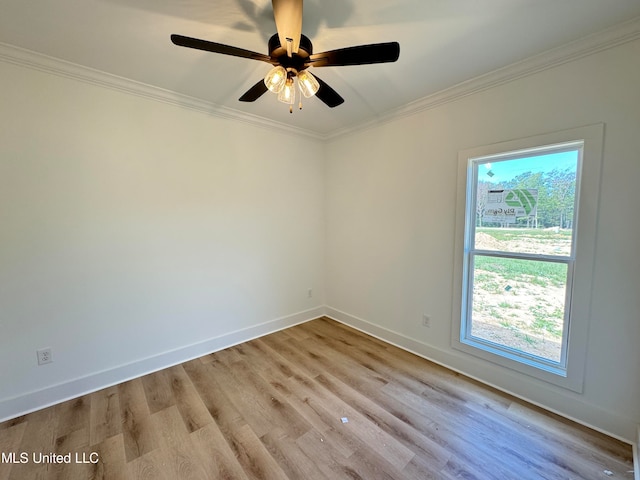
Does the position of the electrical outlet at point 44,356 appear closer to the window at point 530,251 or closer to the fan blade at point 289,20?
the fan blade at point 289,20

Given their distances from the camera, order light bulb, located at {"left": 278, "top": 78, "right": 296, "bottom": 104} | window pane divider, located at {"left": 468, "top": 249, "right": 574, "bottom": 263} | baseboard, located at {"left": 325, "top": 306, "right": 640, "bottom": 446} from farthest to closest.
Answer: window pane divider, located at {"left": 468, "top": 249, "right": 574, "bottom": 263} < baseboard, located at {"left": 325, "top": 306, "right": 640, "bottom": 446} < light bulb, located at {"left": 278, "top": 78, "right": 296, "bottom": 104}

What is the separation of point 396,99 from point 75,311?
3350 mm

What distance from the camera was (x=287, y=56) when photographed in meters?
1.39

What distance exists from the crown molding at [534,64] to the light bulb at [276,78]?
5.16 ft

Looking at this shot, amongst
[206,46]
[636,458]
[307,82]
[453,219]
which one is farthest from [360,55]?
[636,458]

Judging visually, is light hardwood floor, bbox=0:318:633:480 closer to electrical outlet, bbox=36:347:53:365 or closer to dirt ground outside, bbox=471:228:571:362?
electrical outlet, bbox=36:347:53:365

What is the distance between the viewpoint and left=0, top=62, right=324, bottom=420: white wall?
6.13ft

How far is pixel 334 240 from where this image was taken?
11.9ft

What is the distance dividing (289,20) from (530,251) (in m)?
2.29

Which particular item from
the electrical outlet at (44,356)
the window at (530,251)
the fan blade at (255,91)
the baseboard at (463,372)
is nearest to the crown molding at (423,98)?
the window at (530,251)

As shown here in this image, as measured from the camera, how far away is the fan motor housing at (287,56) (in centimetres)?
139

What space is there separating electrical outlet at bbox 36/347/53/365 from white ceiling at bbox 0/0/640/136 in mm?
2164

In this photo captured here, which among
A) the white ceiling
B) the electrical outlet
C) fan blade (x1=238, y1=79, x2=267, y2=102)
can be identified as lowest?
the electrical outlet

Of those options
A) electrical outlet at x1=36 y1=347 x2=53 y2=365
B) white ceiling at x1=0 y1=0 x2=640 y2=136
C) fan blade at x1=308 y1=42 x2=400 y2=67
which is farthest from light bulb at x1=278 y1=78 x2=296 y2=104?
electrical outlet at x1=36 y1=347 x2=53 y2=365
